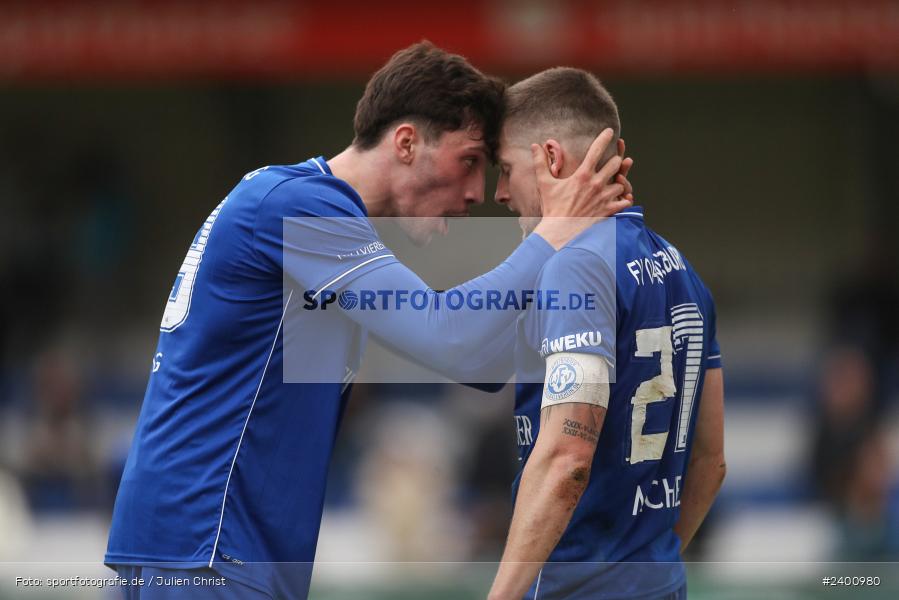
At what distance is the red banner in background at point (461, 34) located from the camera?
922 centimetres

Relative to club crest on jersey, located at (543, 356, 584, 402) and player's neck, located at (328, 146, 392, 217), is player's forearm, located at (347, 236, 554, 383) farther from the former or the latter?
player's neck, located at (328, 146, 392, 217)

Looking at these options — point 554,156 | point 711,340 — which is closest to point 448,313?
point 554,156

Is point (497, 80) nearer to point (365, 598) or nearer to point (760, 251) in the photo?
point (365, 598)

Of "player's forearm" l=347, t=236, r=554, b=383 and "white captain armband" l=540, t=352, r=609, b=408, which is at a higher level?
"player's forearm" l=347, t=236, r=554, b=383

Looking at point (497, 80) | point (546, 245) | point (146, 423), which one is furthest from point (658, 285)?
point (146, 423)

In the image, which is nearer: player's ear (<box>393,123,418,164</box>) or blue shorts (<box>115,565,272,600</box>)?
blue shorts (<box>115,565,272,600</box>)

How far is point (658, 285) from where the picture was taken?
122 inches

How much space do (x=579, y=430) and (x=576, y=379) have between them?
0.40ft

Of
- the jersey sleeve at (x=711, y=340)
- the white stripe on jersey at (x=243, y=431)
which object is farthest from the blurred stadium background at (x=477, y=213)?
the white stripe on jersey at (x=243, y=431)

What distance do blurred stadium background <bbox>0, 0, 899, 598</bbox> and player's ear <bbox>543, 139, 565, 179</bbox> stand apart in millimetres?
3206

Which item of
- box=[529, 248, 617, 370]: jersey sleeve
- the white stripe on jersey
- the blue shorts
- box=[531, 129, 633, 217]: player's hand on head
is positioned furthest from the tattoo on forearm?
the blue shorts

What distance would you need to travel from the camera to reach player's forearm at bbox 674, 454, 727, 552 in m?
3.53

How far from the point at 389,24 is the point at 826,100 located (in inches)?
182

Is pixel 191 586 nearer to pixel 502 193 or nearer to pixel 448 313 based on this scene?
pixel 448 313
